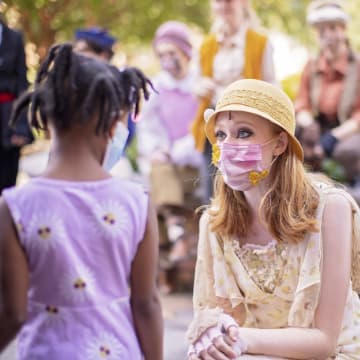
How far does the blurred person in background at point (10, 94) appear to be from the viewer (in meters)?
6.32

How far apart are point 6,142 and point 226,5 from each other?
5.66 feet

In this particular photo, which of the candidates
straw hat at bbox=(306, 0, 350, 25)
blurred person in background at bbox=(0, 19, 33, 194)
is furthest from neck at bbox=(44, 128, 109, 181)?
straw hat at bbox=(306, 0, 350, 25)

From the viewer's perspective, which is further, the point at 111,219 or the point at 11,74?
the point at 11,74

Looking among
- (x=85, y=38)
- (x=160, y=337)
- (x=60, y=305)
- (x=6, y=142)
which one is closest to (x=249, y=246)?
(x=160, y=337)

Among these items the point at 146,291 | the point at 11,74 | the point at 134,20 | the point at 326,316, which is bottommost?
the point at 326,316

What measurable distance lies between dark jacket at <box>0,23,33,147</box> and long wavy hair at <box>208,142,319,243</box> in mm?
2902

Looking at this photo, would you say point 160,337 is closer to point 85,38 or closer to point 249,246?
point 249,246

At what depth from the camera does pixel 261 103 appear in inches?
136

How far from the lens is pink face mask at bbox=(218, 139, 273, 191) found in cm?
354

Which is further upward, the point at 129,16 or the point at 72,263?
the point at 129,16

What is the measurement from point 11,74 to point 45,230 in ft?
13.4

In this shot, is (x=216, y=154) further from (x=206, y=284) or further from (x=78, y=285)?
(x=78, y=285)

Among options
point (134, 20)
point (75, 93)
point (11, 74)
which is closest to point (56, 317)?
point (75, 93)

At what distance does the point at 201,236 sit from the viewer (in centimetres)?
372
